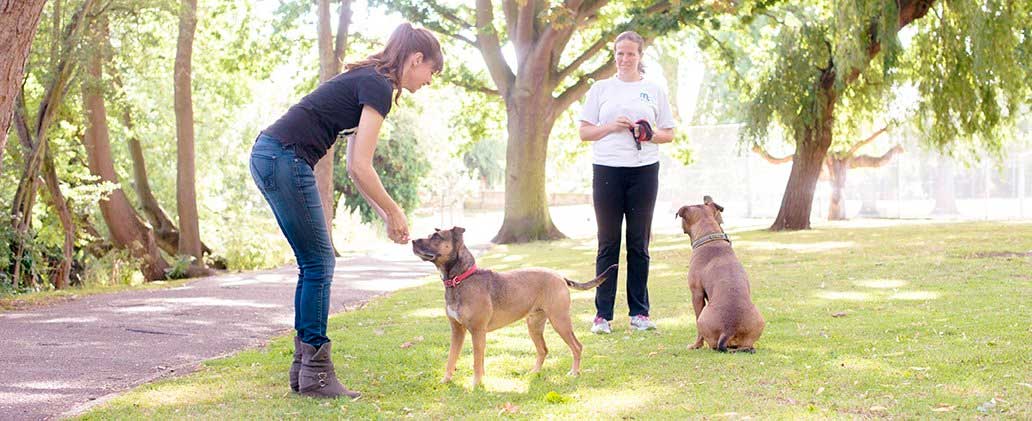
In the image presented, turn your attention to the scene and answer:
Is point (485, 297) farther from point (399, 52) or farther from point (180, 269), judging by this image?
point (180, 269)

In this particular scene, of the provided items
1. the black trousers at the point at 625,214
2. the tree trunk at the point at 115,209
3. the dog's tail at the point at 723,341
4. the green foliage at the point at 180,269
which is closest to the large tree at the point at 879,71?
the green foliage at the point at 180,269

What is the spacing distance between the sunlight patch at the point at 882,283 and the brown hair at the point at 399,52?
739 cm

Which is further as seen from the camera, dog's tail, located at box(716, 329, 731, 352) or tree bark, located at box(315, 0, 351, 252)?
tree bark, located at box(315, 0, 351, 252)

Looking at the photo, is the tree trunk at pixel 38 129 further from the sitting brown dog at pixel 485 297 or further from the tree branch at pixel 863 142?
the tree branch at pixel 863 142

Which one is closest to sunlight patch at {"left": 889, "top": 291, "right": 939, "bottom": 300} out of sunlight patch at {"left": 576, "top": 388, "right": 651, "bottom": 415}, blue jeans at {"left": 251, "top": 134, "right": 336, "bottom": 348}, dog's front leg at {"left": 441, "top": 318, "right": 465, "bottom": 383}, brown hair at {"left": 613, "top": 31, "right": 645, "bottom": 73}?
brown hair at {"left": 613, "top": 31, "right": 645, "bottom": 73}

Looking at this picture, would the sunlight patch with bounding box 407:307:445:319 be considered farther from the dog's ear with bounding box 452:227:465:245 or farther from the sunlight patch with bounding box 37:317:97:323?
the dog's ear with bounding box 452:227:465:245

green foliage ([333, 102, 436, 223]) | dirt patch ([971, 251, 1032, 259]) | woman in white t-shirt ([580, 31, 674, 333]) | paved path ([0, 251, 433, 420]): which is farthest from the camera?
green foliage ([333, 102, 436, 223])

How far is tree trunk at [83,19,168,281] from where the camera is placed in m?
19.4

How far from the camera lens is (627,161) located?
313 inches

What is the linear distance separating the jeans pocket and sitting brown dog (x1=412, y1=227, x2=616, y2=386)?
0.93 meters

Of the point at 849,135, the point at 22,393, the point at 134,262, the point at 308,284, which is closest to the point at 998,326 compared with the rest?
the point at 308,284

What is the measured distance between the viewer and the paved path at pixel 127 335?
20.0 feet

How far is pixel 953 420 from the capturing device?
466 cm

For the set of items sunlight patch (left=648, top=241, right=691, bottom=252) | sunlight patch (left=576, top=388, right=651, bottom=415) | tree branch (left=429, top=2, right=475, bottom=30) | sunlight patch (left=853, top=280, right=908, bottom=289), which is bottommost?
sunlight patch (left=648, top=241, right=691, bottom=252)
